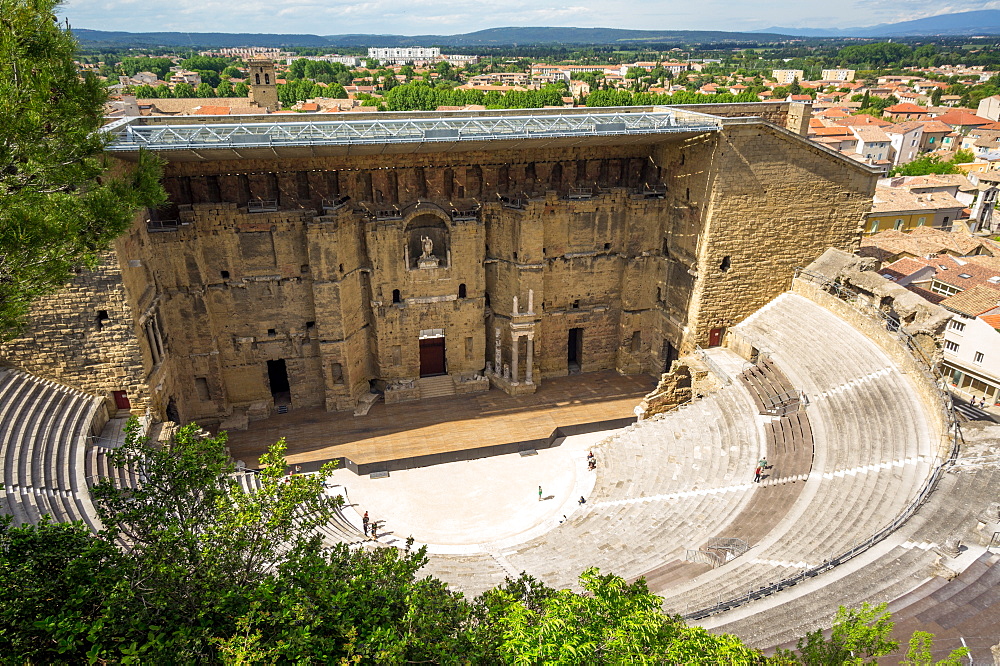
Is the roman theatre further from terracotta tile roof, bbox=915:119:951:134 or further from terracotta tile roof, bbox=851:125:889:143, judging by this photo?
terracotta tile roof, bbox=915:119:951:134

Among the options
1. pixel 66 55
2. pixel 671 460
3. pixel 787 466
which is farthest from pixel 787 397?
pixel 66 55

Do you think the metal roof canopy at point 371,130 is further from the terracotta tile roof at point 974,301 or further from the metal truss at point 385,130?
the terracotta tile roof at point 974,301

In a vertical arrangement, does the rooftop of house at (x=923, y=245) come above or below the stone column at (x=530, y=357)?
above

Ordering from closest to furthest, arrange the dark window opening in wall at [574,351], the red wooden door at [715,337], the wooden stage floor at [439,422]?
the wooden stage floor at [439,422] → the red wooden door at [715,337] → the dark window opening in wall at [574,351]

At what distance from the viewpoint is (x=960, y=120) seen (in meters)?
107

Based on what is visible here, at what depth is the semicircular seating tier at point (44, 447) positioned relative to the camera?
17.8 metres

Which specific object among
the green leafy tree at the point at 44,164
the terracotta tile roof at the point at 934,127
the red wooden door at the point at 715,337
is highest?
the green leafy tree at the point at 44,164

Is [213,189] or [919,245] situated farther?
[919,245]

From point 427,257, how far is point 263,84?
59.9 metres

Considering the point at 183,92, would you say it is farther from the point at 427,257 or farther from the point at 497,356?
the point at 497,356

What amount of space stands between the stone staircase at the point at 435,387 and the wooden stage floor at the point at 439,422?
305mm

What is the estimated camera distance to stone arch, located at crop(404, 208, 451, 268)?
1171 inches

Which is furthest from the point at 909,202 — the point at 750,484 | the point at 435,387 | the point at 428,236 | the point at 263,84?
the point at 263,84

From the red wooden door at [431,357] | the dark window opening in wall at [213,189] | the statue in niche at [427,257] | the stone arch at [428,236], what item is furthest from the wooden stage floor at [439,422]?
the dark window opening in wall at [213,189]
